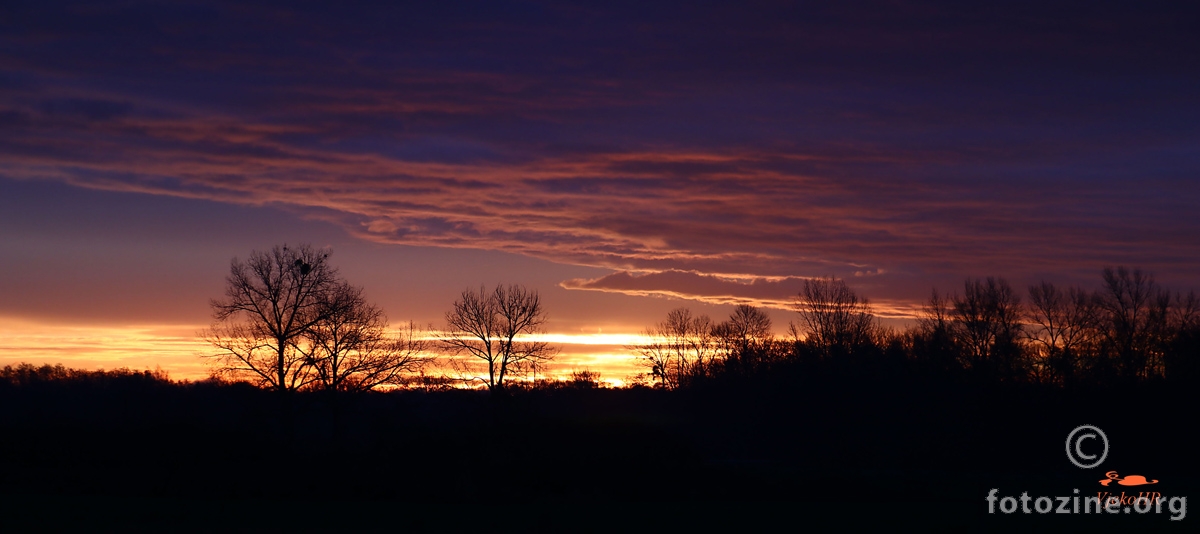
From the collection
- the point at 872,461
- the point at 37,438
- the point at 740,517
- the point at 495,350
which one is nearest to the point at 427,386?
the point at 495,350

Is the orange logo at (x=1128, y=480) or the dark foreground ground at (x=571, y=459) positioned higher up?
the dark foreground ground at (x=571, y=459)

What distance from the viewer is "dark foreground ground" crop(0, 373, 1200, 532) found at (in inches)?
1021

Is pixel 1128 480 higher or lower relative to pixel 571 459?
lower

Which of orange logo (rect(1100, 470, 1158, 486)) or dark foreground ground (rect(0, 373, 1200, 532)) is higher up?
dark foreground ground (rect(0, 373, 1200, 532))

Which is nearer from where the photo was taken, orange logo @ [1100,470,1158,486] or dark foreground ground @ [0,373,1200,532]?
dark foreground ground @ [0,373,1200,532]

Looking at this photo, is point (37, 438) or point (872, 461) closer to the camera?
point (37, 438)

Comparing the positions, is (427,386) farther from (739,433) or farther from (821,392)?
(821,392)

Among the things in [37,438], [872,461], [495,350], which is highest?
[495,350]

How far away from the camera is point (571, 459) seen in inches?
1387

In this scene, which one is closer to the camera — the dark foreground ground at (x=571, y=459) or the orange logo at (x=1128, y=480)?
the dark foreground ground at (x=571, y=459)

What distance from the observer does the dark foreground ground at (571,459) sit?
25922 mm

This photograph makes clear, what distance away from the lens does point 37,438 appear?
37.3 metres

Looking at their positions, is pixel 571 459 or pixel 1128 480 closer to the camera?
pixel 571 459

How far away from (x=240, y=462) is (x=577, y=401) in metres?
36.1
